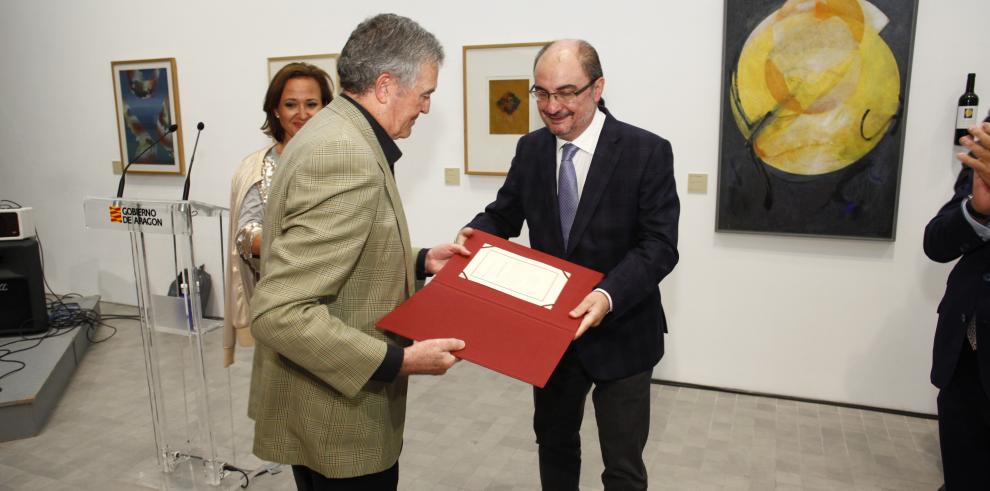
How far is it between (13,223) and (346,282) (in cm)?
400

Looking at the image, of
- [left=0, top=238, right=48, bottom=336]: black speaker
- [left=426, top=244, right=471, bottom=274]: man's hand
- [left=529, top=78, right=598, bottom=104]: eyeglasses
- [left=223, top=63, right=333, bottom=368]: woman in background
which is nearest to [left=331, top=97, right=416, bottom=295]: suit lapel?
[left=426, top=244, right=471, bottom=274]: man's hand

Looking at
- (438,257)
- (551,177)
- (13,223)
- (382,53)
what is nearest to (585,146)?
(551,177)

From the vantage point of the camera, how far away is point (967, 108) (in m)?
2.97

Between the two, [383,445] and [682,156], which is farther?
[682,156]

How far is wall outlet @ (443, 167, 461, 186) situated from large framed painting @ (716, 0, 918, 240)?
160cm

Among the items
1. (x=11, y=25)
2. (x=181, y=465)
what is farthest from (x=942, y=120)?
(x=11, y=25)

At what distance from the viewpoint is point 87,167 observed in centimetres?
543

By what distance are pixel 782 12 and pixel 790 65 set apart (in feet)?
0.87

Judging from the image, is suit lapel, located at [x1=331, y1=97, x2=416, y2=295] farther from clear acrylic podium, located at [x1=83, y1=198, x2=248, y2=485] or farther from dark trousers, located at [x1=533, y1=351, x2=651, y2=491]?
clear acrylic podium, located at [x1=83, y1=198, x2=248, y2=485]

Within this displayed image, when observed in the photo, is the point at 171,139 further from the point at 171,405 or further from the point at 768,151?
the point at 768,151

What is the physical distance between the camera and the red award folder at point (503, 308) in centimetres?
138

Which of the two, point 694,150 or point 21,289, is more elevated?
point 694,150

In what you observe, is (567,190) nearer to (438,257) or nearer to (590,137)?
(590,137)

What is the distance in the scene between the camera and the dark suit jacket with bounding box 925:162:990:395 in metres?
1.77
